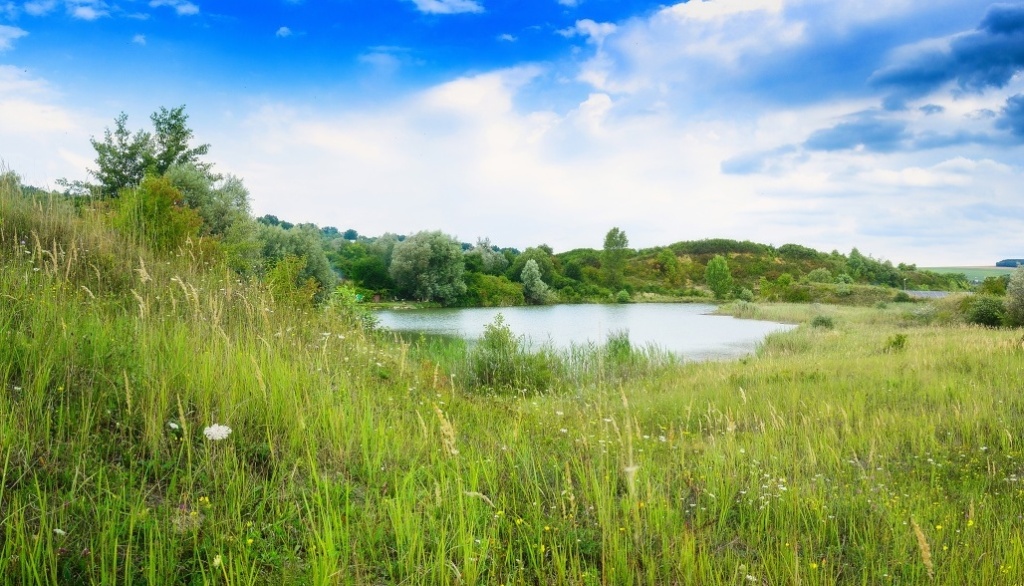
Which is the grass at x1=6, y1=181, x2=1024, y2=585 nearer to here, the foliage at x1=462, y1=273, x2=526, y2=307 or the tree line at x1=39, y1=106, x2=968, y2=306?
the tree line at x1=39, y1=106, x2=968, y2=306

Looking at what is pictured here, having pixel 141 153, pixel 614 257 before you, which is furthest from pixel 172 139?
pixel 614 257

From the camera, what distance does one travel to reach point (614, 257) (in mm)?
56562

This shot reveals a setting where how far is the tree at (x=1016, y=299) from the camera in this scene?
21359 mm

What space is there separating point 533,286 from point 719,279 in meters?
26.0

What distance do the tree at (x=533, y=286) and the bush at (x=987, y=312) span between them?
24040 millimetres

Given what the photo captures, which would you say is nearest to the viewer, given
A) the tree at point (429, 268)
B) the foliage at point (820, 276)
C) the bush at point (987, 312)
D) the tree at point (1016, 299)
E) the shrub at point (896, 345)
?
the shrub at point (896, 345)

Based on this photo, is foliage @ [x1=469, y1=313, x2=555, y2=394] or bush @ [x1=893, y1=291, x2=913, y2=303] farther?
bush @ [x1=893, y1=291, x2=913, y2=303]

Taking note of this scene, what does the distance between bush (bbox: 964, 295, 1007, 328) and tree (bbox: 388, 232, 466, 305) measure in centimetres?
2596

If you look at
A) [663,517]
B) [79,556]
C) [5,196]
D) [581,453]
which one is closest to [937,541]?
[663,517]

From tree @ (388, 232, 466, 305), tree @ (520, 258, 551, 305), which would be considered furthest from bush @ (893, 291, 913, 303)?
tree @ (388, 232, 466, 305)

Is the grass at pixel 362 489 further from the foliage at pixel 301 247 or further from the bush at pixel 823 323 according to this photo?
the bush at pixel 823 323

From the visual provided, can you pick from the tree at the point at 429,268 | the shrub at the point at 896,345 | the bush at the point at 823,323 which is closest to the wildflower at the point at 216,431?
the shrub at the point at 896,345

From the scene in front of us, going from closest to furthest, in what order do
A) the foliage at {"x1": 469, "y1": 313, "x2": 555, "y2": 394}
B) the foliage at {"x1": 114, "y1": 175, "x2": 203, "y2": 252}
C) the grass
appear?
the grass
the foliage at {"x1": 114, "y1": 175, "x2": 203, "y2": 252}
the foliage at {"x1": 469, "y1": 313, "x2": 555, "y2": 394}

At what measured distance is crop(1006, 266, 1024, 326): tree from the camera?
21359 mm
